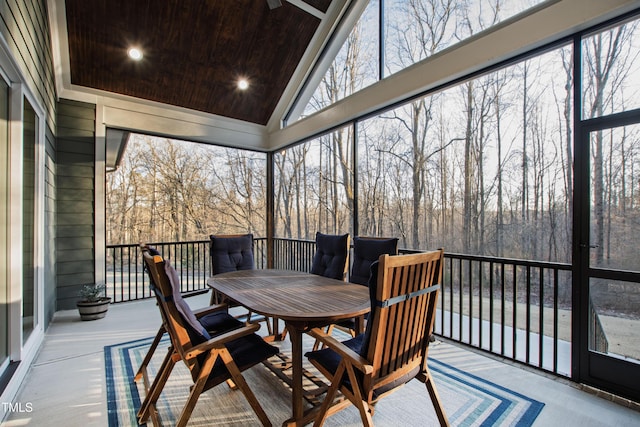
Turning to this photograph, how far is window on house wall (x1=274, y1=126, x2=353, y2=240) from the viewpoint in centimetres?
591

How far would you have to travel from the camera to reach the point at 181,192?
695 centimetres

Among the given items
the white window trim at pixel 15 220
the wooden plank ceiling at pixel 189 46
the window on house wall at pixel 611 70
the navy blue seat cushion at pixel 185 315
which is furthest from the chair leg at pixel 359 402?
the wooden plank ceiling at pixel 189 46

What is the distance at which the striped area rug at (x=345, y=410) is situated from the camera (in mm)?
1914

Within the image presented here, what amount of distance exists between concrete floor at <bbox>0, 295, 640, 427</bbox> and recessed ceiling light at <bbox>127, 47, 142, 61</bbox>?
362 centimetres

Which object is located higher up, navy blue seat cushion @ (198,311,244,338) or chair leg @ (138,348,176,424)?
navy blue seat cushion @ (198,311,244,338)

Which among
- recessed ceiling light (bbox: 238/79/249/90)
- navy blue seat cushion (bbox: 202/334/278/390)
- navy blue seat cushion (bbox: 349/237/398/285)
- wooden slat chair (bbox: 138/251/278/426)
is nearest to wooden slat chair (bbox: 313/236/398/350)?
navy blue seat cushion (bbox: 349/237/398/285)

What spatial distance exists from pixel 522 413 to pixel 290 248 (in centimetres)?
420

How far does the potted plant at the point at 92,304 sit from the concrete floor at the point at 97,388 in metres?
0.37

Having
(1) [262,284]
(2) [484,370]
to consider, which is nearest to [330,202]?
(1) [262,284]

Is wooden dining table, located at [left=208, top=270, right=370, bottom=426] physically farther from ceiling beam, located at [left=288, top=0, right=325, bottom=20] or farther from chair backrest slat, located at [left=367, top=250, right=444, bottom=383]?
ceiling beam, located at [left=288, top=0, right=325, bottom=20]

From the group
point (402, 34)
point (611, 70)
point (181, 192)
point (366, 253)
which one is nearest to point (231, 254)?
point (366, 253)

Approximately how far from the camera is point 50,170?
11.9 feet

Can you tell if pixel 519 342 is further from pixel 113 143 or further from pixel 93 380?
pixel 113 143

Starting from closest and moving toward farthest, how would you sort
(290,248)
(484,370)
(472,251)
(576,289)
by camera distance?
1. (576,289)
2. (484,370)
3. (472,251)
4. (290,248)
